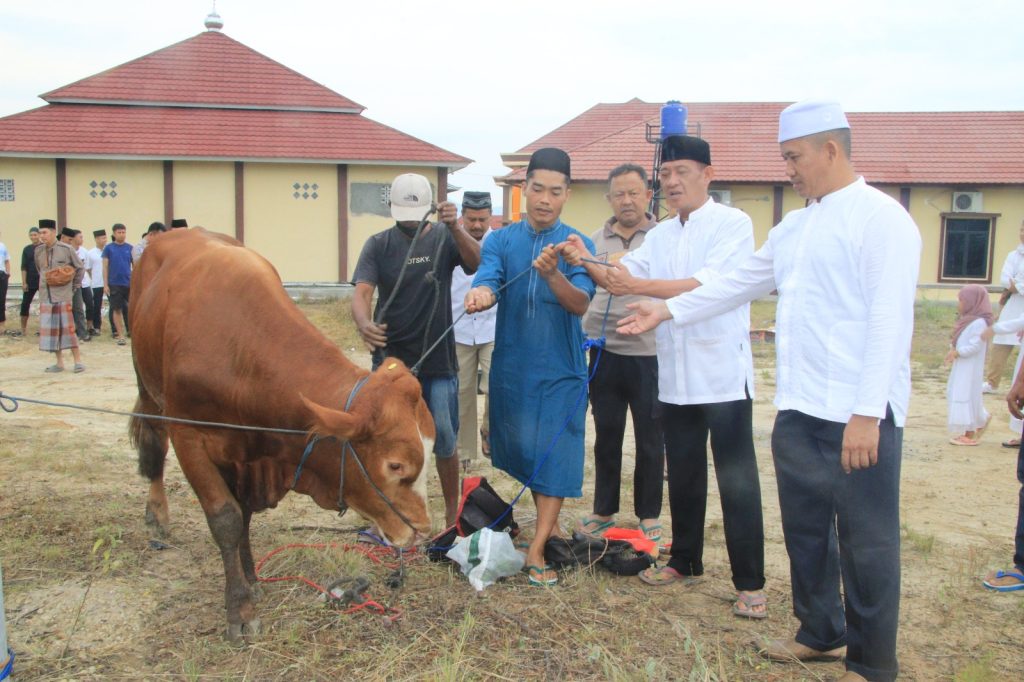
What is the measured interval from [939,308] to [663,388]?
62.7 ft

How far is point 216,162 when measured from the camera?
1950 cm

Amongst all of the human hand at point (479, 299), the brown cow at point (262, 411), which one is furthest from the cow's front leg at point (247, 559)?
the human hand at point (479, 299)

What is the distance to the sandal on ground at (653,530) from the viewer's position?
5.11m

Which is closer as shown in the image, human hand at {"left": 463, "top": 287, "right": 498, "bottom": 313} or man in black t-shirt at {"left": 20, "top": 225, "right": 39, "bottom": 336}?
human hand at {"left": 463, "top": 287, "right": 498, "bottom": 313}

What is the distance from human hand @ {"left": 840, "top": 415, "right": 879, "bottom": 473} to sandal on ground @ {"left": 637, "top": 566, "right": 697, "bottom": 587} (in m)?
1.61

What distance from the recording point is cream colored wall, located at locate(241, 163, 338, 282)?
19.7 m

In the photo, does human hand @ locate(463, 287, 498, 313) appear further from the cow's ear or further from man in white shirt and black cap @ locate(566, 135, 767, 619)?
the cow's ear

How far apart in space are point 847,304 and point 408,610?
2293 millimetres

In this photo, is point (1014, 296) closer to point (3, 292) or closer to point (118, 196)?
point (3, 292)

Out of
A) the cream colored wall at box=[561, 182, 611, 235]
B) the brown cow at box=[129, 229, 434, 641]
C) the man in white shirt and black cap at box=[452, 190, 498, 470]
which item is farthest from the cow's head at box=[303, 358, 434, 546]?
the cream colored wall at box=[561, 182, 611, 235]

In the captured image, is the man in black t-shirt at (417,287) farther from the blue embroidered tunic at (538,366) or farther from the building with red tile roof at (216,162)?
the building with red tile roof at (216,162)

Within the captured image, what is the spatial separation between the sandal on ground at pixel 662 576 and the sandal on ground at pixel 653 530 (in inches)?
24.3

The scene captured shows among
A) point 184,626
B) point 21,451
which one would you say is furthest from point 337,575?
point 21,451

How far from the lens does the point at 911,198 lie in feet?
74.4
